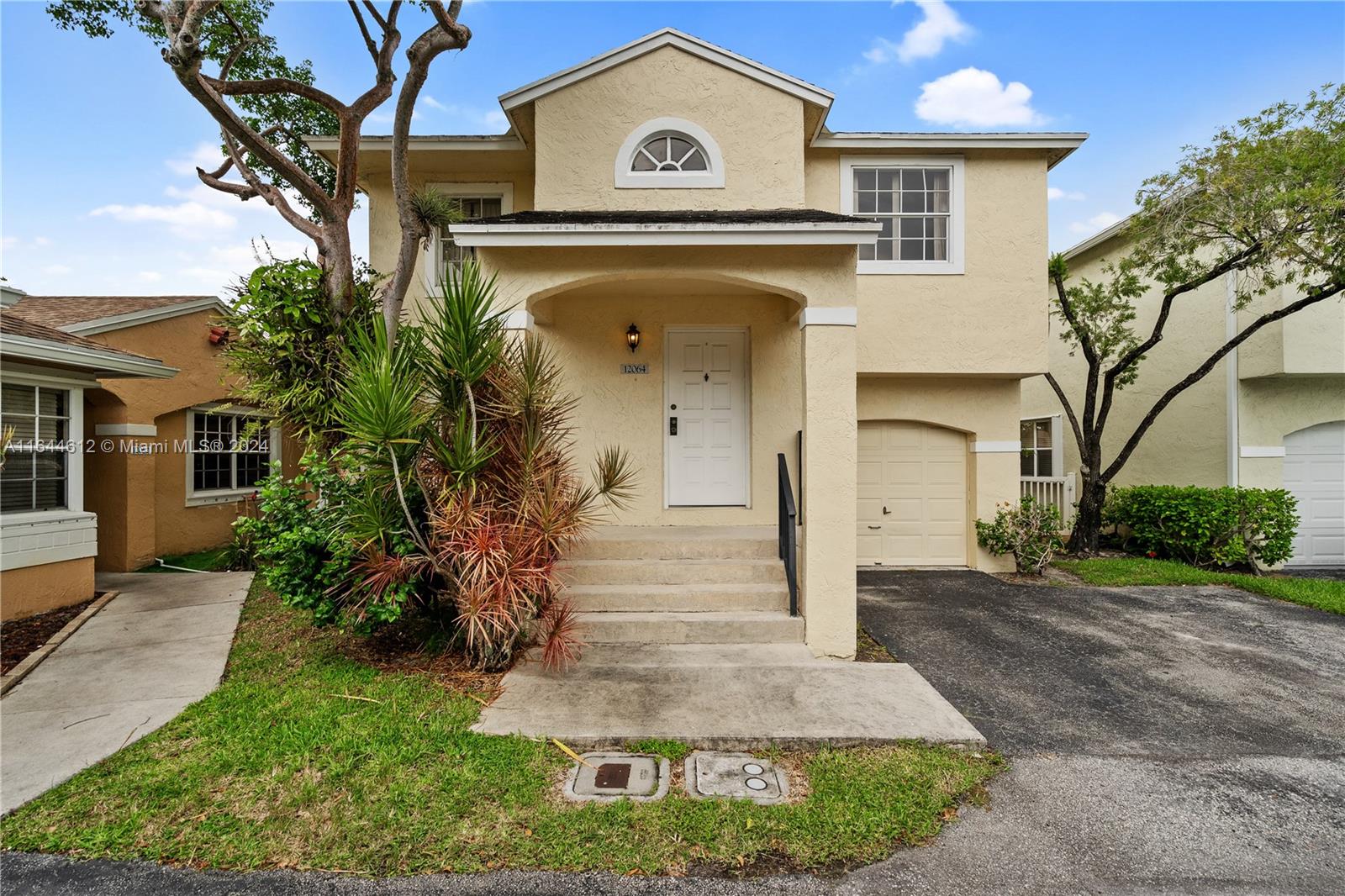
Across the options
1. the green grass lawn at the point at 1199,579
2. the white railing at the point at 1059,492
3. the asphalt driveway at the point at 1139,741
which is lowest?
→ the asphalt driveway at the point at 1139,741

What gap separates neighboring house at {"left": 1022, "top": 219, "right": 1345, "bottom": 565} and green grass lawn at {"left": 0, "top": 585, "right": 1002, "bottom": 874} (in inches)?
373

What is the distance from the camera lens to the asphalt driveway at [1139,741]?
2.47m

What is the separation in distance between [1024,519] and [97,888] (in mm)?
9512

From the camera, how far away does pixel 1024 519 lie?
26.1ft

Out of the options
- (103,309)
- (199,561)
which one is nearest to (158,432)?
(103,309)

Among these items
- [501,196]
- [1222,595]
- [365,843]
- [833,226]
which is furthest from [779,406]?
[1222,595]

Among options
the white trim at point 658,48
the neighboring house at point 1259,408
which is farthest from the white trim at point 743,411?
the neighboring house at point 1259,408

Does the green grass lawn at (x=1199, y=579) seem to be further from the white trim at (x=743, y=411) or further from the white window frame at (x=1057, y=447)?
the white trim at (x=743, y=411)

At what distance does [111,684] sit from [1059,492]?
13.0 m

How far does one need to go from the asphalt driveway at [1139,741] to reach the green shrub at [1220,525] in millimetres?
2249

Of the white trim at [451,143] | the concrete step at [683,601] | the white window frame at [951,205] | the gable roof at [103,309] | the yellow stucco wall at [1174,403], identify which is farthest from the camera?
the yellow stucco wall at [1174,403]

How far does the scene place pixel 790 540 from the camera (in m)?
5.06

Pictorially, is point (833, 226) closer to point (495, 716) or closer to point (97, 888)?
point (495, 716)

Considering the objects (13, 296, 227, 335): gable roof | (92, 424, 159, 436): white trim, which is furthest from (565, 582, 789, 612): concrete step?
(13, 296, 227, 335): gable roof
